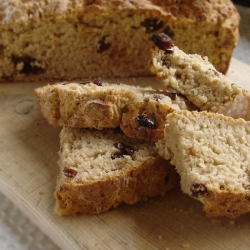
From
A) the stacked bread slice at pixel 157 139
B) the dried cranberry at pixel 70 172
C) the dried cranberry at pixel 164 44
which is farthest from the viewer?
the dried cranberry at pixel 164 44

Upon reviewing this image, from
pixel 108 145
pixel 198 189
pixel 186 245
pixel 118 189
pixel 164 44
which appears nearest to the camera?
pixel 198 189

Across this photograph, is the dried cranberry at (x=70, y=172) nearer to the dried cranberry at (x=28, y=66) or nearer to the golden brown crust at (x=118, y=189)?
the golden brown crust at (x=118, y=189)

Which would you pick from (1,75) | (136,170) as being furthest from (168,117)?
(1,75)

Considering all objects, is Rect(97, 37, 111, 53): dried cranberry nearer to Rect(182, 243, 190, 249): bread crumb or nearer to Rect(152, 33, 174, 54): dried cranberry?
Rect(152, 33, 174, 54): dried cranberry

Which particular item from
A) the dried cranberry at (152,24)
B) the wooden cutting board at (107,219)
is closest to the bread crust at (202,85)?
the wooden cutting board at (107,219)

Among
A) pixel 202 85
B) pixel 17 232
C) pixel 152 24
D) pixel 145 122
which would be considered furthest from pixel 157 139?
pixel 152 24

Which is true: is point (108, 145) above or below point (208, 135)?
below

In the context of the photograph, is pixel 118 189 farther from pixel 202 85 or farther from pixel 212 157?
pixel 202 85
